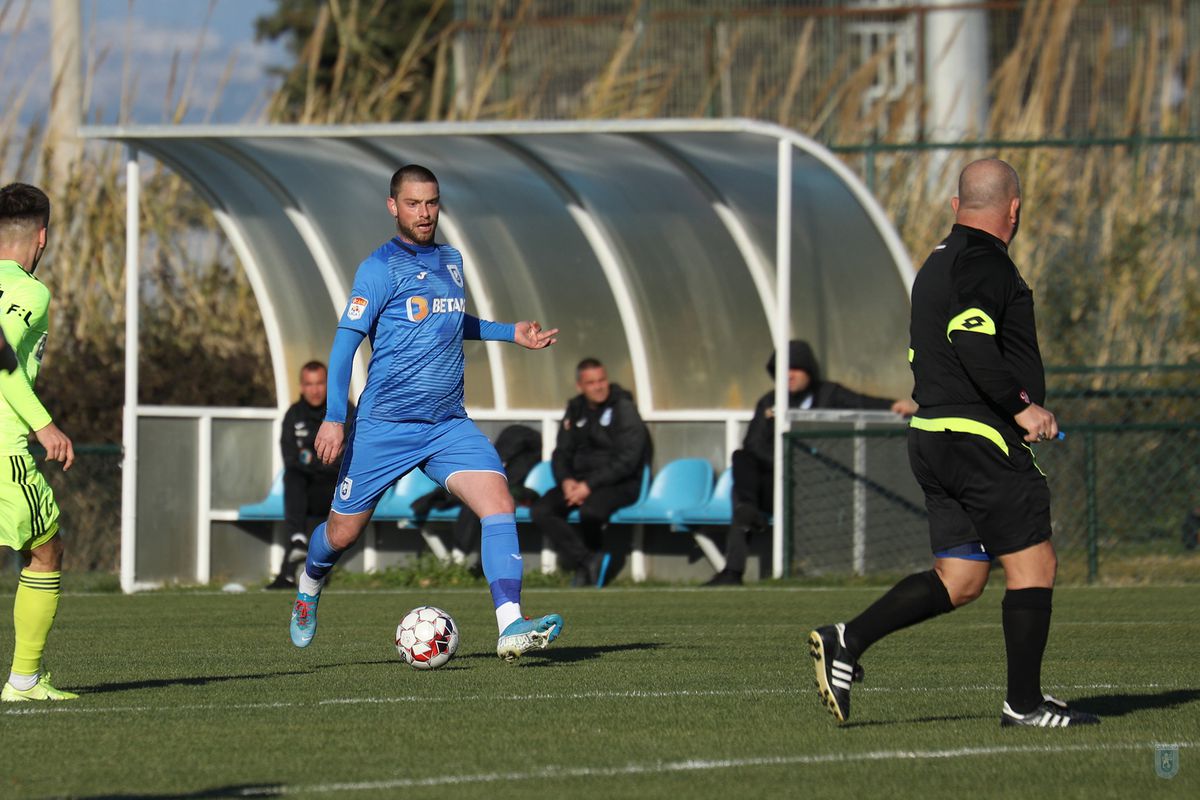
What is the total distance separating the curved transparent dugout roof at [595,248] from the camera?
14.9 m

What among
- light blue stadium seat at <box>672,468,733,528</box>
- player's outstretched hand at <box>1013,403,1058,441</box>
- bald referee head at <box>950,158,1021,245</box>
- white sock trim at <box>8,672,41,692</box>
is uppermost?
bald referee head at <box>950,158,1021,245</box>

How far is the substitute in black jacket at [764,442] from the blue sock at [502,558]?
230 inches

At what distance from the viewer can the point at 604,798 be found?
520 centimetres

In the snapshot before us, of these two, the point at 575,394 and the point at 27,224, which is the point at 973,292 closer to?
the point at 27,224

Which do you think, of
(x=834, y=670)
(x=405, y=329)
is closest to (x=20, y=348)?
(x=405, y=329)

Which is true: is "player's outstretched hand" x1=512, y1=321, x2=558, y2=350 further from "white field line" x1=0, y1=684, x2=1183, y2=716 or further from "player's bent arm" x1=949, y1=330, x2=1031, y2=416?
"player's bent arm" x1=949, y1=330, x2=1031, y2=416

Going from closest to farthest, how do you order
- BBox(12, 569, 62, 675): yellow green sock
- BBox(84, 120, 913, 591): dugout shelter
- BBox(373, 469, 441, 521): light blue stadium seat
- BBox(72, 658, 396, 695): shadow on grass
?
BBox(12, 569, 62, 675): yellow green sock
BBox(72, 658, 396, 695): shadow on grass
BBox(84, 120, 913, 591): dugout shelter
BBox(373, 469, 441, 521): light blue stadium seat

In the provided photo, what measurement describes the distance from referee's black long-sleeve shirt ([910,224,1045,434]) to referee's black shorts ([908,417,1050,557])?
61 mm

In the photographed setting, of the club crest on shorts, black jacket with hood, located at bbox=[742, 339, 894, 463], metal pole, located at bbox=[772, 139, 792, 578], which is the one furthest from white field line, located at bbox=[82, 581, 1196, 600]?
the club crest on shorts

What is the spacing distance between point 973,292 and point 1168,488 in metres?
9.92

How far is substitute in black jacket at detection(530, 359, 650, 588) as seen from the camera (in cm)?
1461

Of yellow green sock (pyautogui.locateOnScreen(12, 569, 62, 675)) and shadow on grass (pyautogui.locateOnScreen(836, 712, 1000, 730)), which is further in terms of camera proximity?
yellow green sock (pyautogui.locateOnScreen(12, 569, 62, 675))

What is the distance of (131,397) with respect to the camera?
14.6m

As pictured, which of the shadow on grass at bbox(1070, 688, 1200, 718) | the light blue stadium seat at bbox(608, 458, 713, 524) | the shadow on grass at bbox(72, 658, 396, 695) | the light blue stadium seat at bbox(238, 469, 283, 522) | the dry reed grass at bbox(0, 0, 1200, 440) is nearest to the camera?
the shadow on grass at bbox(1070, 688, 1200, 718)
